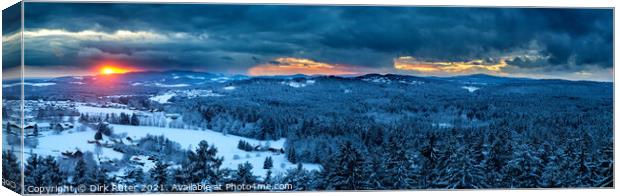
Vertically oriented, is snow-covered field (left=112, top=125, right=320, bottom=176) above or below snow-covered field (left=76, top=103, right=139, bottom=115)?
below

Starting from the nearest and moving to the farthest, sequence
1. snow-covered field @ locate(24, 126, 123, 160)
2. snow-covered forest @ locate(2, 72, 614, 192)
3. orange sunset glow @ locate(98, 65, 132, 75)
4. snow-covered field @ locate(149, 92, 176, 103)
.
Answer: snow-covered field @ locate(24, 126, 123, 160), snow-covered forest @ locate(2, 72, 614, 192), orange sunset glow @ locate(98, 65, 132, 75), snow-covered field @ locate(149, 92, 176, 103)

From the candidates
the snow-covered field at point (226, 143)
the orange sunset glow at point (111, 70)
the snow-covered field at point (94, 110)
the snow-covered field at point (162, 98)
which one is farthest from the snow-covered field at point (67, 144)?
the snow-covered field at point (162, 98)

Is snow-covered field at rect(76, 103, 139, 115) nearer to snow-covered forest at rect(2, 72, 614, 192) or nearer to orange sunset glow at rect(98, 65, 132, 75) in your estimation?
snow-covered forest at rect(2, 72, 614, 192)

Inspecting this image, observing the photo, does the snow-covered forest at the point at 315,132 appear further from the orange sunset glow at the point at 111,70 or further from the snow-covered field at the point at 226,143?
the orange sunset glow at the point at 111,70

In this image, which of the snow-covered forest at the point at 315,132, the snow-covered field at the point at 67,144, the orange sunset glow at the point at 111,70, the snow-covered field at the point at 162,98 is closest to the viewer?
the snow-covered field at the point at 67,144

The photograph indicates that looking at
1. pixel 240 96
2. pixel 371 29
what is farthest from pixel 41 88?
pixel 371 29

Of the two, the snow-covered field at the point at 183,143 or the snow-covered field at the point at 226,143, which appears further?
the snow-covered field at the point at 226,143

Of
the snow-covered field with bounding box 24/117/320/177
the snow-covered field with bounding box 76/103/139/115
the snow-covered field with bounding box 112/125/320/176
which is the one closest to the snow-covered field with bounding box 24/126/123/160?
the snow-covered field with bounding box 24/117/320/177

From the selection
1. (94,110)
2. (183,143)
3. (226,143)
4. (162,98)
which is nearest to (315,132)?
(226,143)
